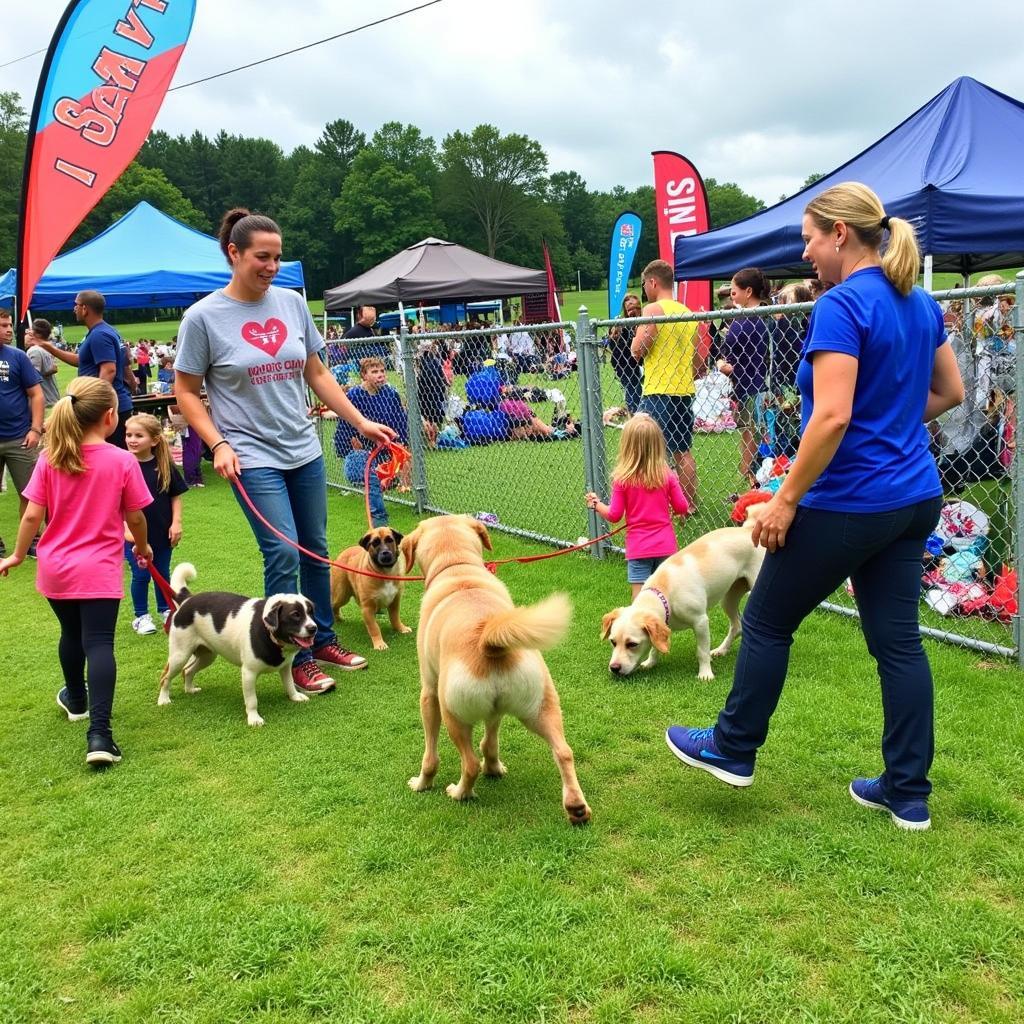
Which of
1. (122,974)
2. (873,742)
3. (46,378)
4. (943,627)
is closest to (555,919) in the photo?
(122,974)

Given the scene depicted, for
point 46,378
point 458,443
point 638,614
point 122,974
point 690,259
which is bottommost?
point 122,974

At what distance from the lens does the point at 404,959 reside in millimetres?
2270

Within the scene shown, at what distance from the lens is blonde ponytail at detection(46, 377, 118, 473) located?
11.8 ft

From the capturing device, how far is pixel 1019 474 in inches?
149

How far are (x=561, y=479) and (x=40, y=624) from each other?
5.21m

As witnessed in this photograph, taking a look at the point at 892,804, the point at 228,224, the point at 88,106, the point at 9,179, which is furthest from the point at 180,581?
the point at 9,179

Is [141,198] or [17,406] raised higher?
[141,198]

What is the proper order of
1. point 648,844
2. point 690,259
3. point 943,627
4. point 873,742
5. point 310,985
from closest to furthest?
point 310,985 < point 648,844 < point 873,742 < point 943,627 < point 690,259

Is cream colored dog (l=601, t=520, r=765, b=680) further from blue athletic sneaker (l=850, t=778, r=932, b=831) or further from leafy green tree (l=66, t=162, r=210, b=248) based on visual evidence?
leafy green tree (l=66, t=162, r=210, b=248)

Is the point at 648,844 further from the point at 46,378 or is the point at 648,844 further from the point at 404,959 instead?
the point at 46,378

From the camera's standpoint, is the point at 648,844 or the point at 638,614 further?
the point at 638,614

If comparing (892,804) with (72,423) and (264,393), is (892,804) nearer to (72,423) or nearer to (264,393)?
(264,393)

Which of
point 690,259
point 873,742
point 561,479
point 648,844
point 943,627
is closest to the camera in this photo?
point 648,844

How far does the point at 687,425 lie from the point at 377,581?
3008 mm
